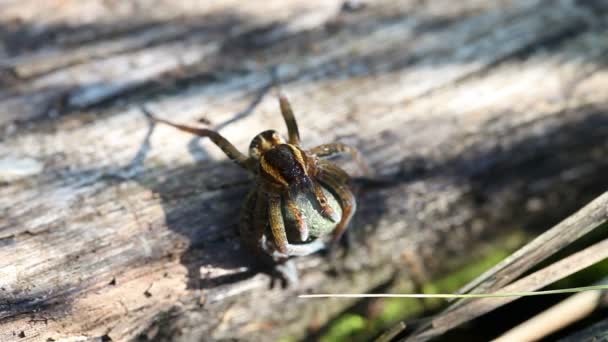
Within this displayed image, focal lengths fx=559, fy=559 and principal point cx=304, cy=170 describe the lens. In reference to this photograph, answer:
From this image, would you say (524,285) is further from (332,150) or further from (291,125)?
(291,125)

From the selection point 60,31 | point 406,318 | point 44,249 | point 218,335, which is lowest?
point 406,318

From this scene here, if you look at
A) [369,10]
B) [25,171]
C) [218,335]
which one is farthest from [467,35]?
[25,171]

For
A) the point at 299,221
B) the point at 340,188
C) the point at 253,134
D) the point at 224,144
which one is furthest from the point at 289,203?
the point at 253,134

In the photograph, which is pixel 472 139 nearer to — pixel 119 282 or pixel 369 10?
pixel 369 10

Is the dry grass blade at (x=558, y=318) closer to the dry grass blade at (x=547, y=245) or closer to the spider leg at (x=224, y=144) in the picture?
the dry grass blade at (x=547, y=245)

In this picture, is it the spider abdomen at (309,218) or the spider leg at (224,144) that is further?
the spider leg at (224,144)

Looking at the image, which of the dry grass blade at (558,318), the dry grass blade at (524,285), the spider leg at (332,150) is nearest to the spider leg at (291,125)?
the spider leg at (332,150)

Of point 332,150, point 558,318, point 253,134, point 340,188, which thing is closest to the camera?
point 558,318

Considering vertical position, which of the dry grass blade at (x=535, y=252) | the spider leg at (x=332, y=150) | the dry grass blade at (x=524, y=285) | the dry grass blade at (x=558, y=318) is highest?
the spider leg at (x=332, y=150)
